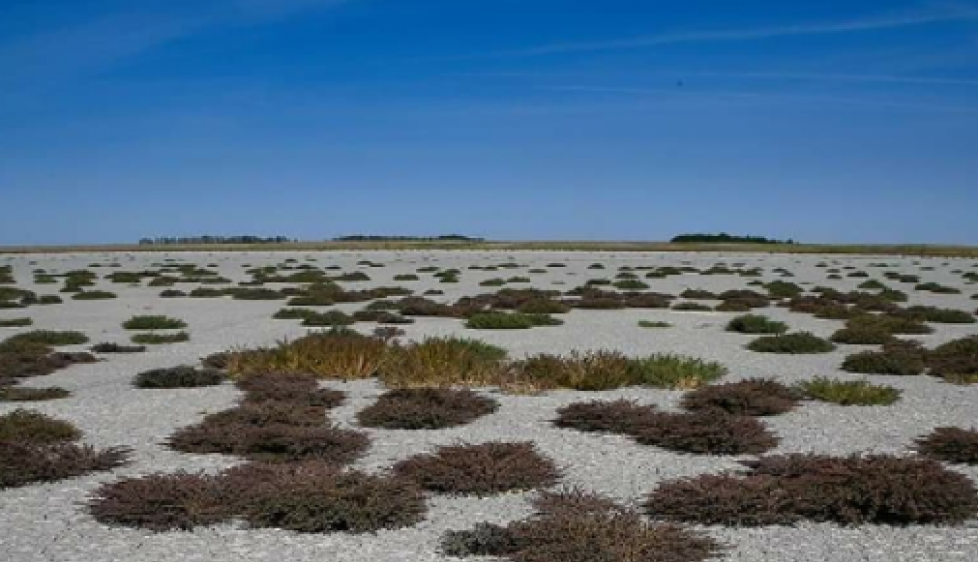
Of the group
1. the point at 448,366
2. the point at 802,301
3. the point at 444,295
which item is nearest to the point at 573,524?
the point at 448,366

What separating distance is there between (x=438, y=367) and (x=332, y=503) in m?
8.15

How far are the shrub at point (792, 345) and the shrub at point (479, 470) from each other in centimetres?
1214

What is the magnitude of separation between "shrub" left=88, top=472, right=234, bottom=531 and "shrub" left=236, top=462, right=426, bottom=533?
33 cm

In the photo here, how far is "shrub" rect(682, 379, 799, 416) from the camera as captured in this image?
44.2 feet

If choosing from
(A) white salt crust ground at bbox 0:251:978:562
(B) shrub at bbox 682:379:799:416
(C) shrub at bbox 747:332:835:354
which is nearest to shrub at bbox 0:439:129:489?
(A) white salt crust ground at bbox 0:251:978:562

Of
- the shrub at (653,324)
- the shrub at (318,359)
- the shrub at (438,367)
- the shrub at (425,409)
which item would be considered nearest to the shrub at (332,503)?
the shrub at (425,409)

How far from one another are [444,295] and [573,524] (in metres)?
33.0

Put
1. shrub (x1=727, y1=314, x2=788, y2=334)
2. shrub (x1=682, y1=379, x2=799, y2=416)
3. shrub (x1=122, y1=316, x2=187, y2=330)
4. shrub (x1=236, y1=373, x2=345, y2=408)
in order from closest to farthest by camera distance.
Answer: shrub (x1=682, y1=379, x2=799, y2=416) < shrub (x1=236, y1=373, x2=345, y2=408) < shrub (x1=727, y1=314, x2=788, y2=334) < shrub (x1=122, y1=316, x2=187, y2=330)

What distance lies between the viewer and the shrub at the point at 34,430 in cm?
1120

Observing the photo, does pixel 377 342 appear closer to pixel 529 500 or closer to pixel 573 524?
pixel 529 500

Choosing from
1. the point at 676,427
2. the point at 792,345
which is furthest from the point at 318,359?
the point at 792,345

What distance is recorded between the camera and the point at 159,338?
23.7 m

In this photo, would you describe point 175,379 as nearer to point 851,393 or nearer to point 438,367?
point 438,367

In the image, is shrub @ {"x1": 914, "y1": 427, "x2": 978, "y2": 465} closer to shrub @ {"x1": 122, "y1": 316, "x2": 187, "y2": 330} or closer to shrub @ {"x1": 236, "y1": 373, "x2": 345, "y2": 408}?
shrub @ {"x1": 236, "y1": 373, "x2": 345, "y2": 408}
